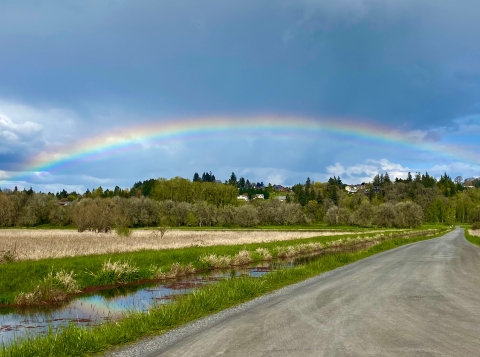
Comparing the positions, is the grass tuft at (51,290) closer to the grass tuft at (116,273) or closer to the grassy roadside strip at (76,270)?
the grassy roadside strip at (76,270)

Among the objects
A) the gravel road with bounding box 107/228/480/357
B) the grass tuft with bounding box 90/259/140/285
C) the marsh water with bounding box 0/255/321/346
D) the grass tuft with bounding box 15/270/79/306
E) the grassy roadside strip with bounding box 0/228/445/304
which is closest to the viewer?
the gravel road with bounding box 107/228/480/357

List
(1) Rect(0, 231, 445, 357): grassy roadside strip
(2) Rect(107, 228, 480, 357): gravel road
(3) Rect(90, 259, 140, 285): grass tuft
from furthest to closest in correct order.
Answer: (3) Rect(90, 259, 140, 285): grass tuft → (1) Rect(0, 231, 445, 357): grassy roadside strip → (2) Rect(107, 228, 480, 357): gravel road

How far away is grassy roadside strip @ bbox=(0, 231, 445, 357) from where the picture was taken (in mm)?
10086

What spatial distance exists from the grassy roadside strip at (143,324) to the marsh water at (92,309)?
1.82 meters

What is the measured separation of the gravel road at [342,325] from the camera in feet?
31.2

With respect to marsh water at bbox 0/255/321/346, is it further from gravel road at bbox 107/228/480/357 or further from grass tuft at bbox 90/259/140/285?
gravel road at bbox 107/228/480/357

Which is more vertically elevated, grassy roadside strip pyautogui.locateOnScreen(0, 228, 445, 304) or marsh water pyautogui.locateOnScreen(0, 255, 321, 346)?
grassy roadside strip pyautogui.locateOnScreen(0, 228, 445, 304)

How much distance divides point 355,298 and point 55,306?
13388mm

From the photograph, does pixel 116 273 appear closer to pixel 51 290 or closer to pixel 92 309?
pixel 51 290

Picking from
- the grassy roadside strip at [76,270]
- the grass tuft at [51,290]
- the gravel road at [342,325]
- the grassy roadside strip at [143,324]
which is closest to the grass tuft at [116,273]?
the grassy roadside strip at [76,270]

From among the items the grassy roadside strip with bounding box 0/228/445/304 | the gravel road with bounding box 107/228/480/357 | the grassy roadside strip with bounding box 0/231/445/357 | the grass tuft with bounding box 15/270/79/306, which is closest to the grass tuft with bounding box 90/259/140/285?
the grassy roadside strip with bounding box 0/228/445/304

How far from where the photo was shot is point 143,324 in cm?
1256

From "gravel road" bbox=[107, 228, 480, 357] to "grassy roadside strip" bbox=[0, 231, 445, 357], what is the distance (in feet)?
2.35

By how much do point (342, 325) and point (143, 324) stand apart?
6097 mm
